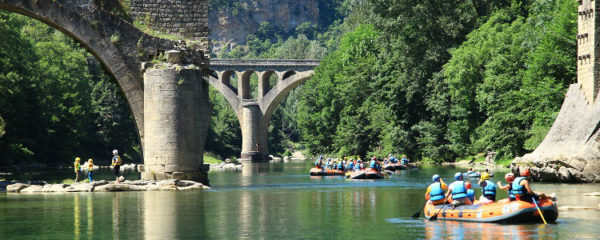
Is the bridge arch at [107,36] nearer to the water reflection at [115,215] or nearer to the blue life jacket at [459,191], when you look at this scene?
the water reflection at [115,215]

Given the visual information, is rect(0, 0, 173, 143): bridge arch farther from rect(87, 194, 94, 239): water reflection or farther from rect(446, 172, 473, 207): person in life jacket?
rect(446, 172, 473, 207): person in life jacket

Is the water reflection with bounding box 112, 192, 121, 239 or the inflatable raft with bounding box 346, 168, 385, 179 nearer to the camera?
the water reflection with bounding box 112, 192, 121, 239

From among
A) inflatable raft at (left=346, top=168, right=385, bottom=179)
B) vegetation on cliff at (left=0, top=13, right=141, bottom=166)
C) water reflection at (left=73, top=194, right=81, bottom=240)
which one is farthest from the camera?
vegetation on cliff at (left=0, top=13, right=141, bottom=166)

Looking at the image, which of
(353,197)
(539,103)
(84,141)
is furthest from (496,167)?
(84,141)

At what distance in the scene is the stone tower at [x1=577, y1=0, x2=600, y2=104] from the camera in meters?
42.5

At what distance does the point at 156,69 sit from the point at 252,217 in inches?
495

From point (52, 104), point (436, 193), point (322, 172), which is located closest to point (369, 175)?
point (322, 172)

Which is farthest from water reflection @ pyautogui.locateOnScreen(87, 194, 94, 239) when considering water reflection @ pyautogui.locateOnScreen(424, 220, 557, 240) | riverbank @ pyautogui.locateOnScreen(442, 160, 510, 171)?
riverbank @ pyautogui.locateOnScreen(442, 160, 510, 171)

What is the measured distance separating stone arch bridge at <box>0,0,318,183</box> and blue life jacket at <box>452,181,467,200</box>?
555 inches

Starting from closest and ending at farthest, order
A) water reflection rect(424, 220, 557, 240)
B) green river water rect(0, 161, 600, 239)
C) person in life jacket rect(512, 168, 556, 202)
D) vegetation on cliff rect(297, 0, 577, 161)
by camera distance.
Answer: water reflection rect(424, 220, 557, 240) → green river water rect(0, 161, 600, 239) → person in life jacket rect(512, 168, 556, 202) → vegetation on cliff rect(297, 0, 577, 161)

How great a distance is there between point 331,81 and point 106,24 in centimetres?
6080

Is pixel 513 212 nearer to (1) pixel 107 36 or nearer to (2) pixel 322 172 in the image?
(1) pixel 107 36

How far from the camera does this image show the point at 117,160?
4119cm

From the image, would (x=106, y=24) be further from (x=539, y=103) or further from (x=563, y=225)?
(x=539, y=103)
